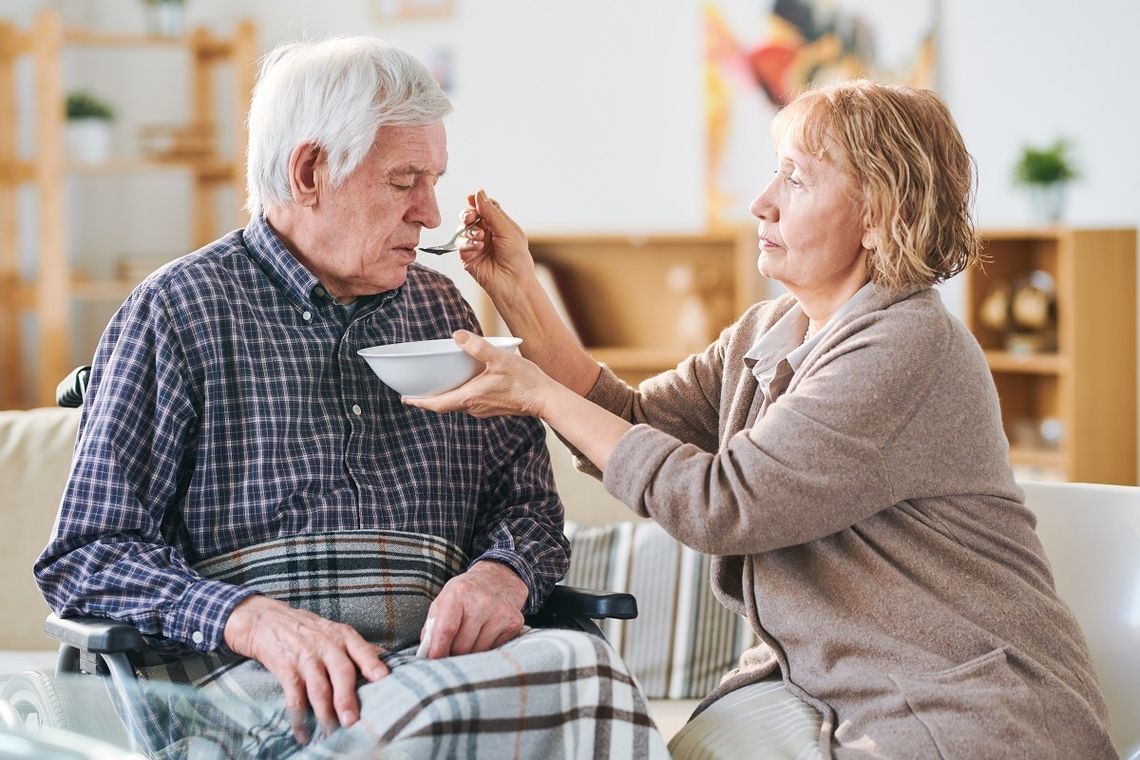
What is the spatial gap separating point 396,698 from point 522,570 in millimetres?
380

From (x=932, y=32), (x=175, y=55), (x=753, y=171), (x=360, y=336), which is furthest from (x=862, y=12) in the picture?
(x=360, y=336)

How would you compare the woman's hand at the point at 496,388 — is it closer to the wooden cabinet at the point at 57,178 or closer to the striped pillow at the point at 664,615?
the striped pillow at the point at 664,615

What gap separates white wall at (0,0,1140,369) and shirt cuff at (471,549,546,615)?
3056 mm

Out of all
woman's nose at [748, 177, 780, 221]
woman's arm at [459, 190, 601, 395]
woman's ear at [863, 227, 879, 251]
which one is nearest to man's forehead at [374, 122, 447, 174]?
woman's arm at [459, 190, 601, 395]

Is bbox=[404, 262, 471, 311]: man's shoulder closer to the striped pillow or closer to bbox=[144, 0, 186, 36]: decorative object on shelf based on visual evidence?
the striped pillow

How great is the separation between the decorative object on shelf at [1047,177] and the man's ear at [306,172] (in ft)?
9.47

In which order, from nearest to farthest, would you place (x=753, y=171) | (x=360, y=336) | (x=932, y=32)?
1. (x=360, y=336)
2. (x=932, y=32)
3. (x=753, y=171)

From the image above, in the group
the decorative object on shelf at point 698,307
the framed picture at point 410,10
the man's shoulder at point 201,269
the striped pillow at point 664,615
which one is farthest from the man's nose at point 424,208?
the framed picture at point 410,10

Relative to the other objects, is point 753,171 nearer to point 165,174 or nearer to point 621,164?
point 621,164

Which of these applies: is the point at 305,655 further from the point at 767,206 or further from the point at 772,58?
the point at 772,58

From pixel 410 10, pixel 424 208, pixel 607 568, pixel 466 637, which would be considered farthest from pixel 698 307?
pixel 466 637

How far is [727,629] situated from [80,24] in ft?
15.1

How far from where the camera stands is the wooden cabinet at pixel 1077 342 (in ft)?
12.9

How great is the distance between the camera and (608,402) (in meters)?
1.89
